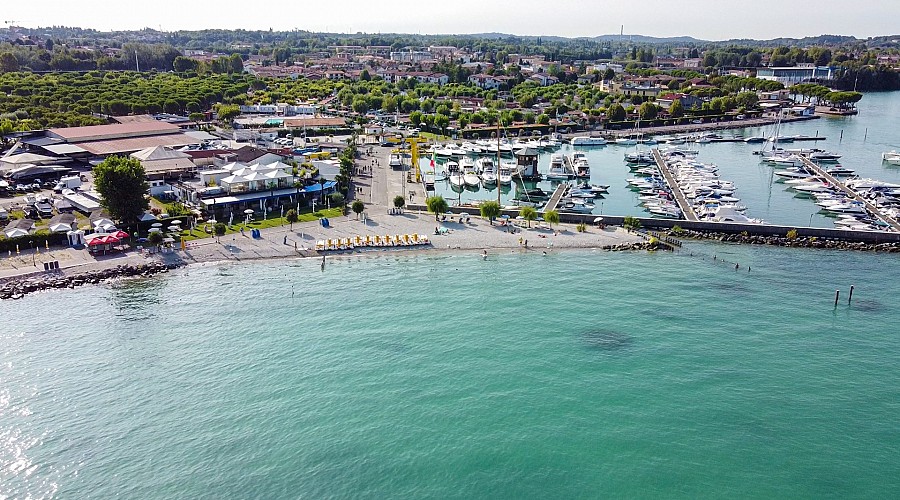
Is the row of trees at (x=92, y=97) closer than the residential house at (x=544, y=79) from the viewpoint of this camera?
Yes

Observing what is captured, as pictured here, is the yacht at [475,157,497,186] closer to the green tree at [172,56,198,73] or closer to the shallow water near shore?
the shallow water near shore

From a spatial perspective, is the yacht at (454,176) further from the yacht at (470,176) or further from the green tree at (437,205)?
the green tree at (437,205)

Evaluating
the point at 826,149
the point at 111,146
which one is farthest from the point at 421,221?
the point at 826,149

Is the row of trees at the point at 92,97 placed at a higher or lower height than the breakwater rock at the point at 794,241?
higher

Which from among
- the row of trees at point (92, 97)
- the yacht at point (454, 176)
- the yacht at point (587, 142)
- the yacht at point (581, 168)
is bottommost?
the yacht at point (454, 176)

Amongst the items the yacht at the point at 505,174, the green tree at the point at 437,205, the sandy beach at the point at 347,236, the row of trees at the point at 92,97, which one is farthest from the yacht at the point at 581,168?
the row of trees at the point at 92,97

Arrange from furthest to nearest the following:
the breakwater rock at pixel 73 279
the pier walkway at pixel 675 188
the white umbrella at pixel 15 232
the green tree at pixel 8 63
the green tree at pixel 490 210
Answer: the green tree at pixel 8 63 < the pier walkway at pixel 675 188 < the green tree at pixel 490 210 < the white umbrella at pixel 15 232 < the breakwater rock at pixel 73 279

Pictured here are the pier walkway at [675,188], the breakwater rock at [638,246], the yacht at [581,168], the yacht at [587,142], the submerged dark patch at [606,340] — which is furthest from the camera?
the yacht at [587,142]

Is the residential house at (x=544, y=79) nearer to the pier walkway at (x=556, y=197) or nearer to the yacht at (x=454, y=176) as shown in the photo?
the yacht at (x=454, y=176)
